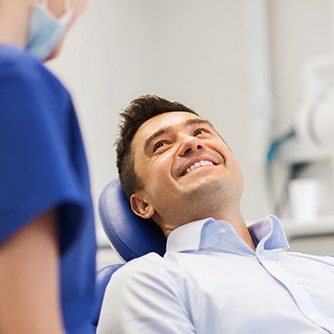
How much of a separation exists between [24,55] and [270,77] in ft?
9.50

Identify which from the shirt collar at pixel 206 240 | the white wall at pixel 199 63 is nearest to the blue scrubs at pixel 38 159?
the shirt collar at pixel 206 240

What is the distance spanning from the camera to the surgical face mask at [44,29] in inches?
37.9

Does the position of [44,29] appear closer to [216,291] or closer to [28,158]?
[28,158]

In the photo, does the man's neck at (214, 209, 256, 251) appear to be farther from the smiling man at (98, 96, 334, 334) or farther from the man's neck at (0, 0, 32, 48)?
the man's neck at (0, 0, 32, 48)

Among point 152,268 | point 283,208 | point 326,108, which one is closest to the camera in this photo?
point 152,268

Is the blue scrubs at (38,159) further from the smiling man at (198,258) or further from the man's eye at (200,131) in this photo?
the man's eye at (200,131)

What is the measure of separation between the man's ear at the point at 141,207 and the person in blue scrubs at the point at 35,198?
1.04m

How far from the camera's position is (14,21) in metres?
0.94

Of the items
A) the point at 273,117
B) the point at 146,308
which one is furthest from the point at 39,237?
the point at 273,117

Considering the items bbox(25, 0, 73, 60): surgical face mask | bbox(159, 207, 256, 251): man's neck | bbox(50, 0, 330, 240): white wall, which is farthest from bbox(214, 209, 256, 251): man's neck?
bbox(50, 0, 330, 240): white wall

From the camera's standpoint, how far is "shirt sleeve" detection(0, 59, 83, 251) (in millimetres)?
807

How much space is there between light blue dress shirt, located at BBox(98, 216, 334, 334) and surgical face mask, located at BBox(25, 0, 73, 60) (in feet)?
2.46

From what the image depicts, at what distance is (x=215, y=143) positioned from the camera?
1990 millimetres

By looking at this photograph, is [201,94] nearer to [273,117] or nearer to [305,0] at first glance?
[273,117]
